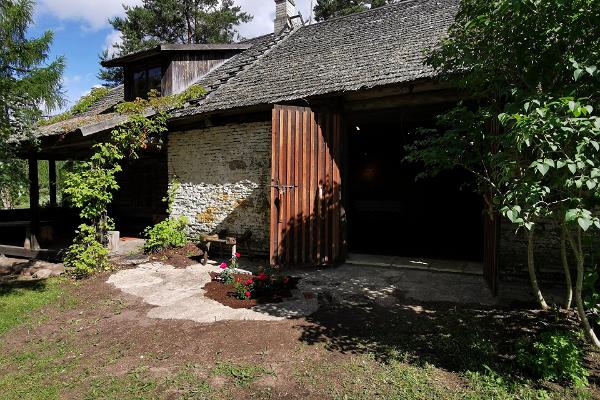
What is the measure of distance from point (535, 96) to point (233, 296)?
4507 millimetres

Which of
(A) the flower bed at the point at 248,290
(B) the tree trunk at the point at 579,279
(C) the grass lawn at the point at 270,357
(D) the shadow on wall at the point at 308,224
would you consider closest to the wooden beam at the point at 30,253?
(C) the grass lawn at the point at 270,357

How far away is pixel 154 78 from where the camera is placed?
1110 centimetres

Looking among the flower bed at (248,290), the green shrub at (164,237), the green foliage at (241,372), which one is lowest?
the green foliage at (241,372)

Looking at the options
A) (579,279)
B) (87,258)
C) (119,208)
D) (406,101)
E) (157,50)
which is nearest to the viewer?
(579,279)

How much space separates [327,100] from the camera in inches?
291

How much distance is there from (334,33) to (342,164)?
550 cm

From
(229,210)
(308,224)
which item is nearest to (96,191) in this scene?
(229,210)

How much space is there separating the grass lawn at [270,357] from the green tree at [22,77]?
9.93 ft

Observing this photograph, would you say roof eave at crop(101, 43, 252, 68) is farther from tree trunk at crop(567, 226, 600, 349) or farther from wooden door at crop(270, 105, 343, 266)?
tree trunk at crop(567, 226, 600, 349)

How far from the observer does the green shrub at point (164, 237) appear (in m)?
8.79

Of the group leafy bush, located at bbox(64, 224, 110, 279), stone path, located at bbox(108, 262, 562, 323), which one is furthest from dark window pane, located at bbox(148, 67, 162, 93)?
stone path, located at bbox(108, 262, 562, 323)

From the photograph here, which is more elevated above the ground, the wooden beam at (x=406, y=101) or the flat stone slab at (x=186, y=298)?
the wooden beam at (x=406, y=101)

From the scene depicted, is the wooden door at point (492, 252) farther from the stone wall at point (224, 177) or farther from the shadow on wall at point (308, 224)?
the stone wall at point (224, 177)

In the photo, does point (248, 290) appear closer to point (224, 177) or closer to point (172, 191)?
point (224, 177)
